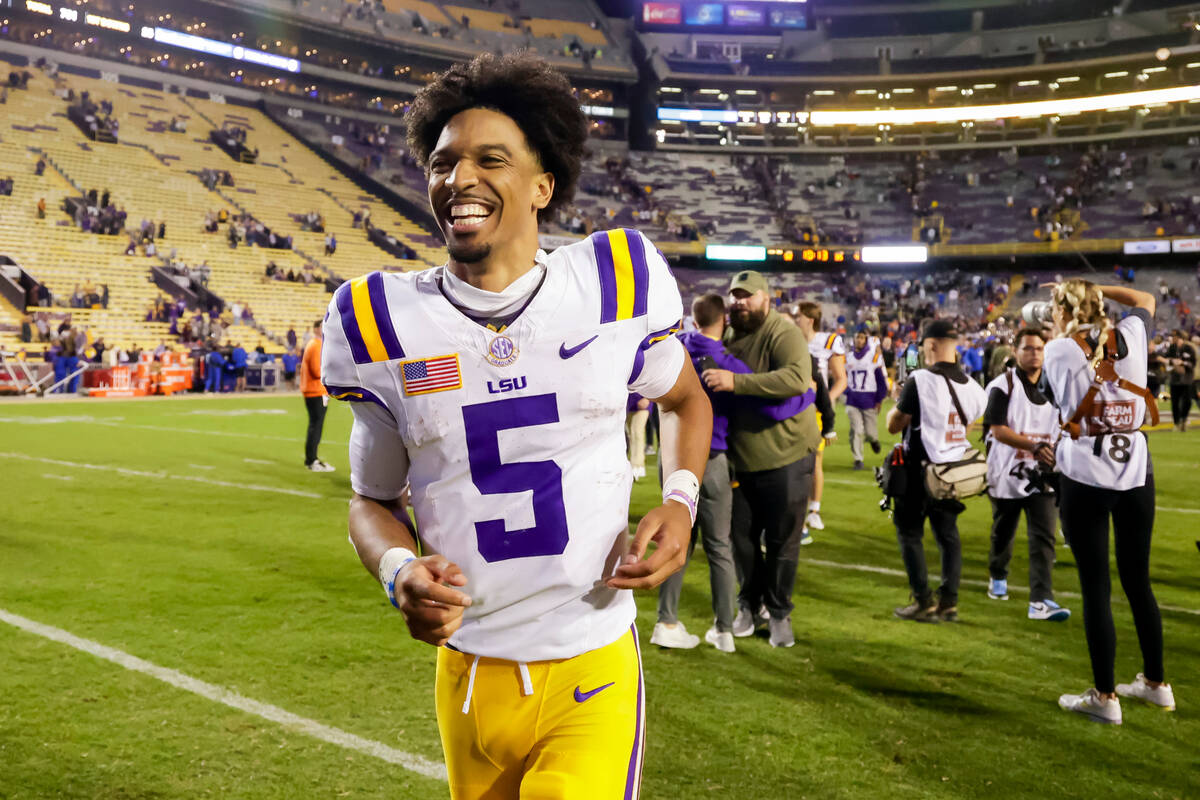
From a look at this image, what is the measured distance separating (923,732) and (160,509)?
772 cm

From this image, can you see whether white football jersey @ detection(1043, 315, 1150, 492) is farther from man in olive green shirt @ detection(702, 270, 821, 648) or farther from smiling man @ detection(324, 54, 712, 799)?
smiling man @ detection(324, 54, 712, 799)

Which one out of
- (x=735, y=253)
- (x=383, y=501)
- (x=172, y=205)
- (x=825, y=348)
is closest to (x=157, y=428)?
(x=825, y=348)

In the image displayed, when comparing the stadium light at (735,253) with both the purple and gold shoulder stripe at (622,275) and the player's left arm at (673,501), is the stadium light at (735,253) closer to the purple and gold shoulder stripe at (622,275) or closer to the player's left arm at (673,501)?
the player's left arm at (673,501)

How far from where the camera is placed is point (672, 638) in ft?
18.4

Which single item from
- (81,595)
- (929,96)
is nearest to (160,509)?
(81,595)

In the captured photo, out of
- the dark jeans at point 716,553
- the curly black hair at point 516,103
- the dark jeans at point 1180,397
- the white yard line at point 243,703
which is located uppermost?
the curly black hair at point 516,103

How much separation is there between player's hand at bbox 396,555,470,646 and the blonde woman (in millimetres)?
3645

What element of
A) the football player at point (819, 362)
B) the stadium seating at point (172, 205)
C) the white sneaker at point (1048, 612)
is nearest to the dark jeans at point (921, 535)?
the white sneaker at point (1048, 612)

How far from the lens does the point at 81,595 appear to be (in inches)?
253

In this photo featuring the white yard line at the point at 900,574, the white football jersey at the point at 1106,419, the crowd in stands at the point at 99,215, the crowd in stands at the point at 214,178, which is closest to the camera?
the white football jersey at the point at 1106,419

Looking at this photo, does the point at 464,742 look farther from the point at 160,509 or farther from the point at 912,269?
the point at 912,269

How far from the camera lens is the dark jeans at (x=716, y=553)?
5.62 metres

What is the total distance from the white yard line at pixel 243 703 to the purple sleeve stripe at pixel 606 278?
8.31ft

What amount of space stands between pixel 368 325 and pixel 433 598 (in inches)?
22.6
